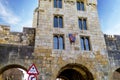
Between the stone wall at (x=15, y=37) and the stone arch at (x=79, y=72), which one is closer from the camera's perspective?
the stone arch at (x=79, y=72)

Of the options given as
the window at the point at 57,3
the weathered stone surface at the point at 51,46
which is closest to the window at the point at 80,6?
the weathered stone surface at the point at 51,46

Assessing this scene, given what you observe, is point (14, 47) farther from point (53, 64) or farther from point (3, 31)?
point (53, 64)

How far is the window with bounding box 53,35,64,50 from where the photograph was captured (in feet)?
55.9

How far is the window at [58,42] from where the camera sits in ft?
→ 55.9

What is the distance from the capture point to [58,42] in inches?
679

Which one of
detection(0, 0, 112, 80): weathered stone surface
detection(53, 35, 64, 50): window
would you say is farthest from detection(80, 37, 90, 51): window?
detection(53, 35, 64, 50): window

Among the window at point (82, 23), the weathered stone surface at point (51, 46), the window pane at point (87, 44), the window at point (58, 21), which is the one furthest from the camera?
the window at point (82, 23)

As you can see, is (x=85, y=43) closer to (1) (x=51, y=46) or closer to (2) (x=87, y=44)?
(2) (x=87, y=44)

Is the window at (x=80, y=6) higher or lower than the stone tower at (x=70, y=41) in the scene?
higher

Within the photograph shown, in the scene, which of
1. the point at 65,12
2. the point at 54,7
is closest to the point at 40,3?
the point at 54,7

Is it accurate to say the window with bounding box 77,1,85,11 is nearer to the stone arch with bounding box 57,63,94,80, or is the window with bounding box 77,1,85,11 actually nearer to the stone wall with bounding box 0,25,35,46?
the stone wall with bounding box 0,25,35,46

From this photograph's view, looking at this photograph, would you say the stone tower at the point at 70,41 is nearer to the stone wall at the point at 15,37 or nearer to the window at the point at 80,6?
the window at the point at 80,6

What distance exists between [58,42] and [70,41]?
3.89 feet

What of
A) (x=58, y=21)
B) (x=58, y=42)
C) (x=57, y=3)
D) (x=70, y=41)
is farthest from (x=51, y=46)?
(x=57, y=3)
